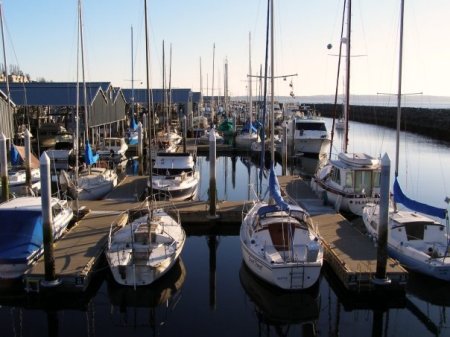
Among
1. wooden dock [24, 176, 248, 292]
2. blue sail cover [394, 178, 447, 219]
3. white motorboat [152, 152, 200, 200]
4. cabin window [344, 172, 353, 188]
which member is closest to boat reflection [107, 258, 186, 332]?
wooden dock [24, 176, 248, 292]

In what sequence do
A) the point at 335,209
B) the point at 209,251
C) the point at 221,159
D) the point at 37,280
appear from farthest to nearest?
the point at 221,159, the point at 335,209, the point at 209,251, the point at 37,280

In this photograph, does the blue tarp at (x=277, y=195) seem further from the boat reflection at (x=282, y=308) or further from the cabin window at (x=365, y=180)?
the cabin window at (x=365, y=180)

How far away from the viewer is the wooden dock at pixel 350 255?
1433 cm

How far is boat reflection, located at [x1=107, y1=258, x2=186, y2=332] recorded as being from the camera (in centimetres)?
1317

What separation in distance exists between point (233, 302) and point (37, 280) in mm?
5696

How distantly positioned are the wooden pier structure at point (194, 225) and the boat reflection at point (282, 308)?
1.35 m

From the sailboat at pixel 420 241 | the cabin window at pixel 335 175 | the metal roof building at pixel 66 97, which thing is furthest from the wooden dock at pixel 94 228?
the metal roof building at pixel 66 97

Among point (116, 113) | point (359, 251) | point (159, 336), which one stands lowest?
point (159, 336)

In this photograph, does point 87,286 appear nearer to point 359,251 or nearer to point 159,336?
point 159,336

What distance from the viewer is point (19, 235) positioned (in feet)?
51.4

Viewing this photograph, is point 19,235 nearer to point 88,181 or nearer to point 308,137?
point 88,181

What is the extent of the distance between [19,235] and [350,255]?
34.9ft

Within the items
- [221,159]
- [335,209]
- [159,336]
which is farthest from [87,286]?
[221,159]

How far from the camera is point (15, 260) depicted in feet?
47.7
